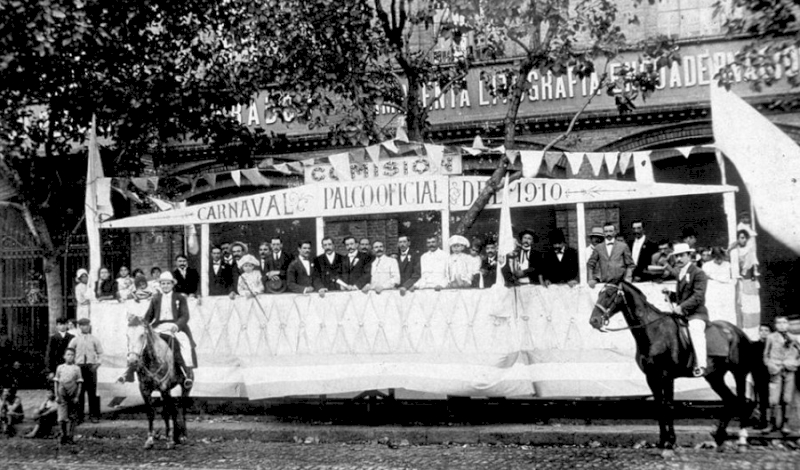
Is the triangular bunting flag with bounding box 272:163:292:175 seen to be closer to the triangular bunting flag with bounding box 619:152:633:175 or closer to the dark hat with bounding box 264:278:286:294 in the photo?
the dark hat with bounding box 264:278:286:294

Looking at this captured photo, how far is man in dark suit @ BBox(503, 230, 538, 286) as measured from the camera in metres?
11.9

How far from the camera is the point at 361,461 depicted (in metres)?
10.1

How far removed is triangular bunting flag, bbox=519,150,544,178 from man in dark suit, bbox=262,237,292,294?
12.9ft

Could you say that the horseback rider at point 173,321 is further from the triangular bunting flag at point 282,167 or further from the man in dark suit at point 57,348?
the man in dark suit at point 57,348

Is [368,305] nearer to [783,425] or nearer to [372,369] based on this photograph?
[372,369]

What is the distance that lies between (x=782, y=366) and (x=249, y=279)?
7362 mm

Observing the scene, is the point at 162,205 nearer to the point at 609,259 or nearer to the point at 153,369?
the point at 153,369

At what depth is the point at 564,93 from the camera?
1703 cm

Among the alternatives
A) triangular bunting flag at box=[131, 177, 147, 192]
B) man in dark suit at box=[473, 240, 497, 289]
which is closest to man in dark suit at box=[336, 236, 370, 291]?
man in dark suit at box=[473, 240, 497, 289]

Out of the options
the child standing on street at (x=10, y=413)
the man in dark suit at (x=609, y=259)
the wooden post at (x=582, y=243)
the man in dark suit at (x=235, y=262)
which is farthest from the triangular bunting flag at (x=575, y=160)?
the child standing on street at (x=10, y=413)

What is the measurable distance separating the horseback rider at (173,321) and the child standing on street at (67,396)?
55.0 inches

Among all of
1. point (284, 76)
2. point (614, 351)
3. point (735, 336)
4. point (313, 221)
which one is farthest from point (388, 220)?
point (735, 336)

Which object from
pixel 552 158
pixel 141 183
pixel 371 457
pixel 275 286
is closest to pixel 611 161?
pixel 552 158

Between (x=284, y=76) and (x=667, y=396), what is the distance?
7.83 m
